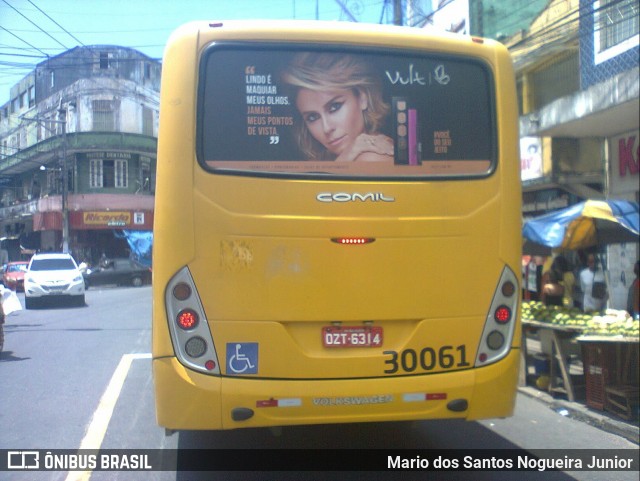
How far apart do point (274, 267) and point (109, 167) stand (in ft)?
29.2

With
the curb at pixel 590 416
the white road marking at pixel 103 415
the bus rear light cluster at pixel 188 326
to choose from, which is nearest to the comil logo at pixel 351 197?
the bus rear light cluster at pixel 188 326

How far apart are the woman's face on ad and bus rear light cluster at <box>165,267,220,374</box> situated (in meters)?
1.29

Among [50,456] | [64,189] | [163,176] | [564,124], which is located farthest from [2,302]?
[564,124]

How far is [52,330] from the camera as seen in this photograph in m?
13.6

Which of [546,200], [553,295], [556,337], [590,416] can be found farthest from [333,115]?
[546,200]

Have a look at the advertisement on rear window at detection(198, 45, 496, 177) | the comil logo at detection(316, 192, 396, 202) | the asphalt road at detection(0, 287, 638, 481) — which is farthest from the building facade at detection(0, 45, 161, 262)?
the comil logo at detection(316, 192, 396, 202)

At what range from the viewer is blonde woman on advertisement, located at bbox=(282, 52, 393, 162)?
14.9 ft

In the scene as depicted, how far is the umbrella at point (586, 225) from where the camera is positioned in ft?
27.1

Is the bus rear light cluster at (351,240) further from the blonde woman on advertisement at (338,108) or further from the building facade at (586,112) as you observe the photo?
the building facade at (586,112)

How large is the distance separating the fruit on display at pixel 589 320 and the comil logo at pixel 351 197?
13.1 feet

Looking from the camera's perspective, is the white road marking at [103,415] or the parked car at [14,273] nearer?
the white road marking at [103,415]

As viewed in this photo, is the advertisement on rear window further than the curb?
No

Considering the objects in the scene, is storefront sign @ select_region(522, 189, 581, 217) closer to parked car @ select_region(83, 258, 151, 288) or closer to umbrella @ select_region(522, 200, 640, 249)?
umbrella @ select_region(522, 200, 640, 249)

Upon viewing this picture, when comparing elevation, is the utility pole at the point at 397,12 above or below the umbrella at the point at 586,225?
above
